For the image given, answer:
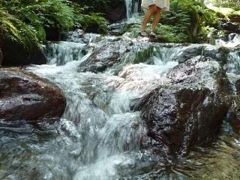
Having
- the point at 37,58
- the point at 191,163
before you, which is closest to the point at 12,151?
the point at 191,163

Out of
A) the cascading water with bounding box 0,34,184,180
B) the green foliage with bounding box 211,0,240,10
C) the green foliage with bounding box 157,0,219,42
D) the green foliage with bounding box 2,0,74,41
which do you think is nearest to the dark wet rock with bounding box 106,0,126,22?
the green foliage with bounding box 157,0,219,42

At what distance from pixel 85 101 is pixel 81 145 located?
1.05 meters

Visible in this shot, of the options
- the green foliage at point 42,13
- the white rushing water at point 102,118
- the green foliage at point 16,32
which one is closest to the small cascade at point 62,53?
the green foliage at point 42,13

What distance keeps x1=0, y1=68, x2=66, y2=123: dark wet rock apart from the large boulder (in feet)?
4.15

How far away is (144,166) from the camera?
4.46 meters

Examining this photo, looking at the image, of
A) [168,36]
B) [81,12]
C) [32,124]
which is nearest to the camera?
[32,124]

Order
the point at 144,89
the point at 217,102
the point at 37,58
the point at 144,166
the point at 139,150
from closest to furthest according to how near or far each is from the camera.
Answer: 1. the point at 144,166
2. the point at 139,150
3. the point at 217,102
4. the point at 144,89
5. the point at 37,58

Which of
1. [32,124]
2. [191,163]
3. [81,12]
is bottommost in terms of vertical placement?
[191,163]

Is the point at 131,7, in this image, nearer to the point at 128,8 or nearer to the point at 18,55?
the point at 128,8

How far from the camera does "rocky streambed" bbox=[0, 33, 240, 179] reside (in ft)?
14.4

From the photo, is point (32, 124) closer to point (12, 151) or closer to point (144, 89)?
point (12, 151)

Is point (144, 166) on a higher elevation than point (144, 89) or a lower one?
lower

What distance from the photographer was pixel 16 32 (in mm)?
7516

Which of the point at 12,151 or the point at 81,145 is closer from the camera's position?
the point at 12,151
